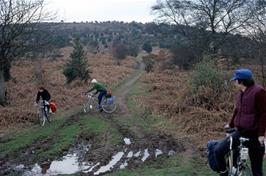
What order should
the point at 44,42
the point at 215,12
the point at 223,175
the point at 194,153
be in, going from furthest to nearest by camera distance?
the point at 215,12
the point at 44,42
the point at 194,153
the point at 223,175

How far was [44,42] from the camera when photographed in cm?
2495

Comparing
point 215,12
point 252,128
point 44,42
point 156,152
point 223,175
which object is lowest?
point 156,152

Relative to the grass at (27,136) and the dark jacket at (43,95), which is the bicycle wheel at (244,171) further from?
the dark jacket at (43,95)

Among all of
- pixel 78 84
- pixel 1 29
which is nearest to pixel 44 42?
pixel 1 29

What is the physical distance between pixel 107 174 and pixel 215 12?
28973mm

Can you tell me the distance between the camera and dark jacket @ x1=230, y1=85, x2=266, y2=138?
6773 millimetres

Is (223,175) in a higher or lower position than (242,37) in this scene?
lower

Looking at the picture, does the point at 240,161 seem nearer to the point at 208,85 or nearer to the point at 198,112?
the point at 198,112

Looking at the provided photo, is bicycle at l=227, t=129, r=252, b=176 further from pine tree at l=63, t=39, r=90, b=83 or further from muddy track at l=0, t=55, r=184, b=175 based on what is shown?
pine tree at l=63, t=39, r=90, b=83

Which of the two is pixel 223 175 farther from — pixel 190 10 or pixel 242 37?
pixel 190 10

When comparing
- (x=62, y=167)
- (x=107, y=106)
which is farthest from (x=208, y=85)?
(x=62, y=167)

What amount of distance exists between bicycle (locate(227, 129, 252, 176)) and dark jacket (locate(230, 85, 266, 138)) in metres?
0.18

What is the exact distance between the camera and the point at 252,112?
6871 mm

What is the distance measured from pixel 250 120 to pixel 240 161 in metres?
0.68
